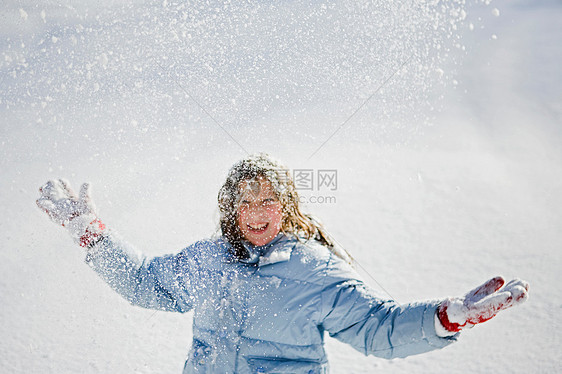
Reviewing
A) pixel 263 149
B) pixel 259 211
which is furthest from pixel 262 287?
pixel 263 149

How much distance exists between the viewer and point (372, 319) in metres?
1.31

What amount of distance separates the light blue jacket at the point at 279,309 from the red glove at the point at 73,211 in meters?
0.29

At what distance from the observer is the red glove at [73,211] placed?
1.61 meters

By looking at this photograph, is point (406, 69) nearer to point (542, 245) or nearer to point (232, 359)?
point (542, 245)

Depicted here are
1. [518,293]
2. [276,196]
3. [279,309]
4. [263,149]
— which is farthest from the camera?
[263,149]

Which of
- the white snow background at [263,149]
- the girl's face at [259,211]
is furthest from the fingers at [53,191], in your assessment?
the white snow background at [263,149]

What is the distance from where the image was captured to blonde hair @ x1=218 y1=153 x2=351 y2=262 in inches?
60.8

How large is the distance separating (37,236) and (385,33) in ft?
8.35

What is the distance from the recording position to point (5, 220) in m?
2.65

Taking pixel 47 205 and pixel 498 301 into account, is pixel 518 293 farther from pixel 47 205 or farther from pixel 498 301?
pixel 47 205

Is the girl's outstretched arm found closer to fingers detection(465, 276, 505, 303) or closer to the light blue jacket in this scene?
the light blue jacket

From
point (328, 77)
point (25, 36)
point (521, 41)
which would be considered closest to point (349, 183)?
point (328, 77)

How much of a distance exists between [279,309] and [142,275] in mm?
470

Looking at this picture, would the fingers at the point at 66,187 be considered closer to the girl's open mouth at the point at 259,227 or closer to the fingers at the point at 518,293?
the girl's open mouth at the point at 259,227
